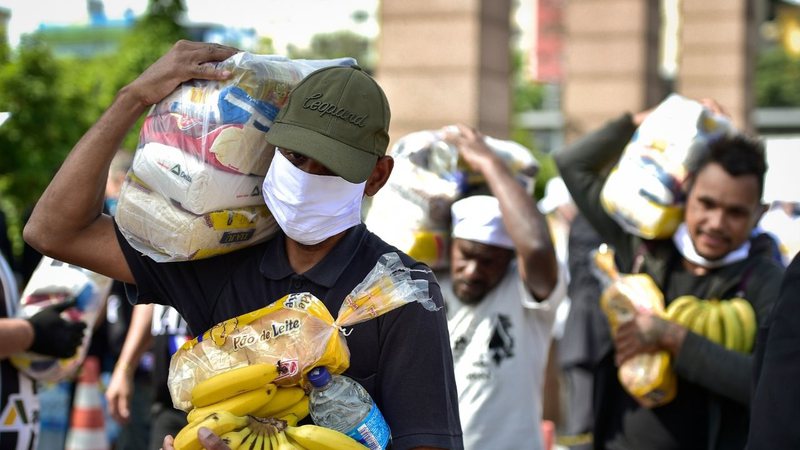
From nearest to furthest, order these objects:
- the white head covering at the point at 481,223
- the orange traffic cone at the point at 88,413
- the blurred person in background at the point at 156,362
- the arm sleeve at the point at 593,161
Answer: the white head covering at the point at 481,223 < the arm sleeve at the point at 593,161 < the blurred person in background at the point at 156,362 < the orange traffic cone at the point at 88,413

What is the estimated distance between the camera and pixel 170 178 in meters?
3.16

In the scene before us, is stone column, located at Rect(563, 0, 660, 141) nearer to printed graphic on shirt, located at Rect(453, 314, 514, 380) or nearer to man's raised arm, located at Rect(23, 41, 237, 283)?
printed graphic on shirt, located at Rect(453, 314, 514, 380)

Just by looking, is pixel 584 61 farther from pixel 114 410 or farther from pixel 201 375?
pixel 201 375

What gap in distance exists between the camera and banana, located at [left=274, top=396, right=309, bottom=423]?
115 inches

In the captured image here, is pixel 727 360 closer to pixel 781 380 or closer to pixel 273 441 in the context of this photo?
pixel 781 380

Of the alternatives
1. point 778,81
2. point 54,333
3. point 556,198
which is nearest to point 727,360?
point 54,333

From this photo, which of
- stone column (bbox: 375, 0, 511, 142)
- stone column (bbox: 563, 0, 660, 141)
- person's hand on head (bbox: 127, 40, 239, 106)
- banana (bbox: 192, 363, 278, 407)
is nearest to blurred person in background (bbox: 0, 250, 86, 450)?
person's hand on head (bbox: 127, 40, 239, 106)

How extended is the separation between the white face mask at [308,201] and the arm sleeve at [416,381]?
0.30 meters

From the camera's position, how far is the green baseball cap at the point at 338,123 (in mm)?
2943

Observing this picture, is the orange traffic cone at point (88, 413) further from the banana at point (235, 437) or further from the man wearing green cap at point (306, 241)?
the banana at point (235, 437)

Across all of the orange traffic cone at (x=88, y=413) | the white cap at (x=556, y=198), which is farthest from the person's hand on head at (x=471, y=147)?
the white cap at (x=556, y=198)

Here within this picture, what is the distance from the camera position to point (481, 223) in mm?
5039

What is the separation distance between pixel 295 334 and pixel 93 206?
77 cm

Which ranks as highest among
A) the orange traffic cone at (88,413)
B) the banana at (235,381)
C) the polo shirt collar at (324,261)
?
the polo shirt collar at (324,261)
